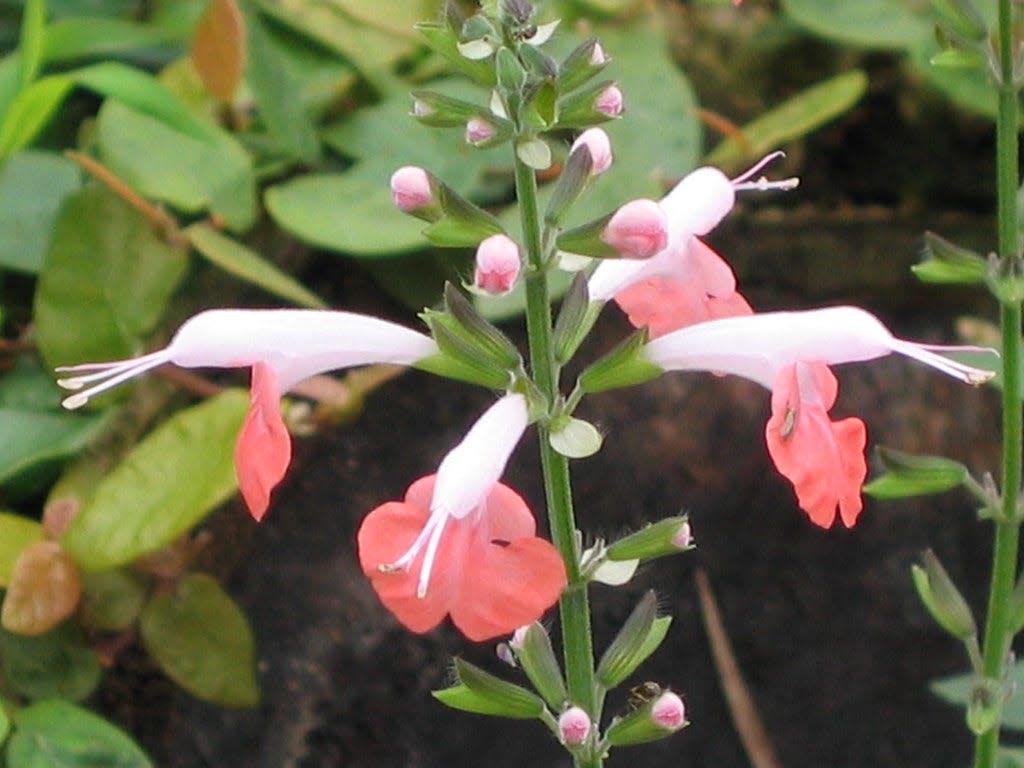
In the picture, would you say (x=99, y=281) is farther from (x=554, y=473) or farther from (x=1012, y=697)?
(x=1012, y=697)

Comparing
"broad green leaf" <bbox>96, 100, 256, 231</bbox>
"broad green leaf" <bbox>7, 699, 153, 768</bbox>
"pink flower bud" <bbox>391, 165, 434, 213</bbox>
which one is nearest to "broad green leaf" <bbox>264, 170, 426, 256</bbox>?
"broad green leaf" <bbox>96, 100, 256, 231</bbox>

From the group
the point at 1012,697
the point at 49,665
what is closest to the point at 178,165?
the point at 49,665

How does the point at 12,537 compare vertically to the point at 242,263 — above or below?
below

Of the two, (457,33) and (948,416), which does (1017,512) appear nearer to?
(457,33)

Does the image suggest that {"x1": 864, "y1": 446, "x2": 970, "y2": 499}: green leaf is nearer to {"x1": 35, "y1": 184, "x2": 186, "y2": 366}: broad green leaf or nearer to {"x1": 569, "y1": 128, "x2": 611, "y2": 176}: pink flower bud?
{"x1": 569, "y1": 128, "x2": 611, "y2": 176}: pink flower bud

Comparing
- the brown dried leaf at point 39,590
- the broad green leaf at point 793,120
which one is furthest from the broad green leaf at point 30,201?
the broad green leaf at point 793,120

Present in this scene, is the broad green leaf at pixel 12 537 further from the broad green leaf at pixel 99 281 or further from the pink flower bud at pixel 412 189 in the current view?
the pink flower bud at pixel 412 189
